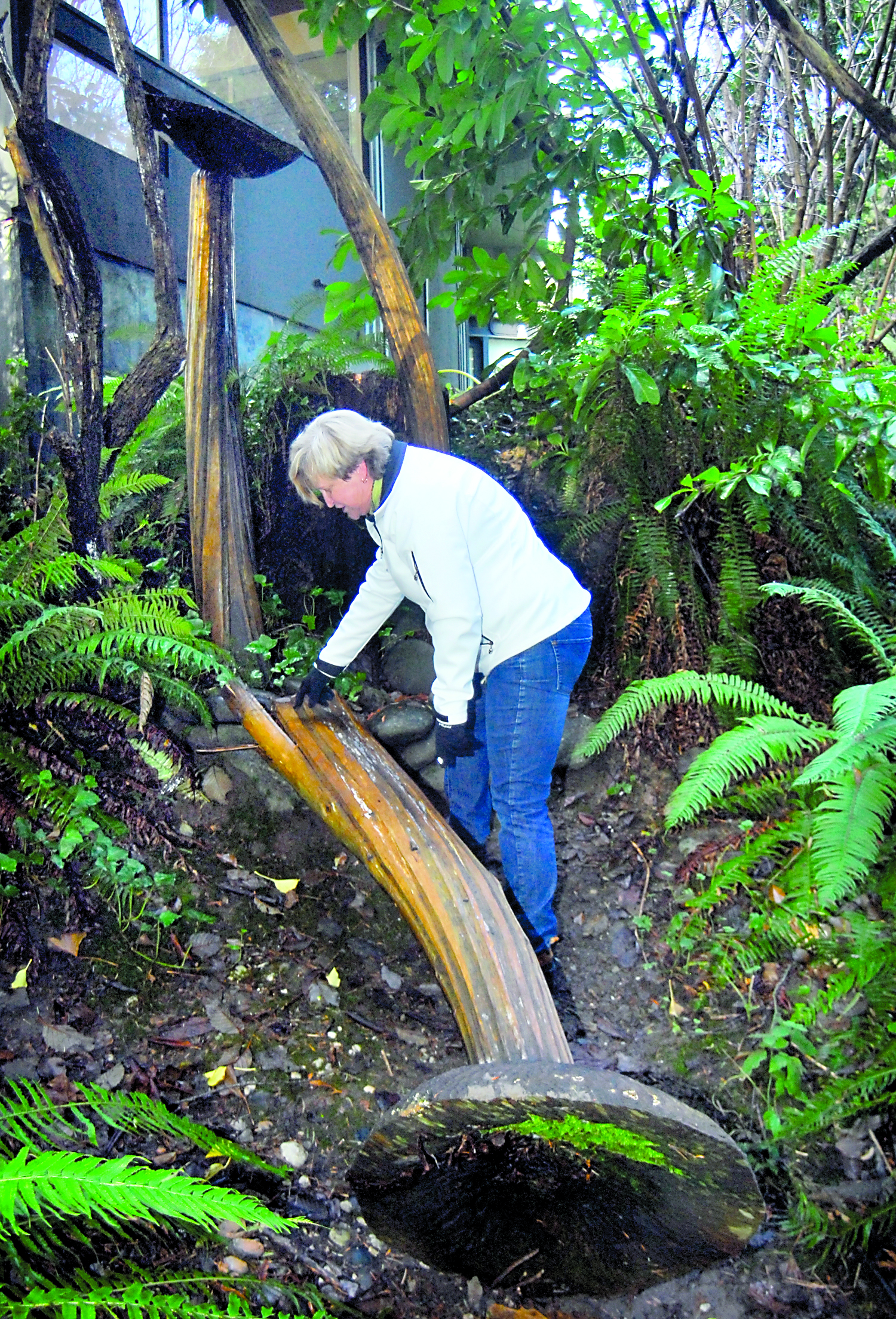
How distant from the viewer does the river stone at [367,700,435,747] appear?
4039mm

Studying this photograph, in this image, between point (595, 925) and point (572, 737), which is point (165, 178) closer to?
point (572, 737)

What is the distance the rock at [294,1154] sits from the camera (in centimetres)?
241

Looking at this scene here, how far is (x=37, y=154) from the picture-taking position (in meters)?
3.35

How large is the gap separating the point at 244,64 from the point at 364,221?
158 inches

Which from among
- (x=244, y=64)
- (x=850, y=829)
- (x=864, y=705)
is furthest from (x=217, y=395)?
(x=244, y=64)

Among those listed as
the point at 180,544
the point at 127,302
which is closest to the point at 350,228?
the point at 180,544

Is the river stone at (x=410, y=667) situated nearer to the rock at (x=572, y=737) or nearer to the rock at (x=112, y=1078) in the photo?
the rock at (x=572, y=737)

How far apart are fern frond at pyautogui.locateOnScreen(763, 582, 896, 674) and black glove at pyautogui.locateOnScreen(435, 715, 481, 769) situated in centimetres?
134

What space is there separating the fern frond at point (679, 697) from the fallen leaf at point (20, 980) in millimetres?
2170

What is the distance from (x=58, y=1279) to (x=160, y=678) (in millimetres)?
1932

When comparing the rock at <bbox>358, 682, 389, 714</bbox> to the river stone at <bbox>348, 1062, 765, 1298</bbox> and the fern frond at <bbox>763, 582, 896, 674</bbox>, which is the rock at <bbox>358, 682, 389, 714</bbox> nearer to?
the fern frond at <bbox>763, 582, 896, 674</bbox>

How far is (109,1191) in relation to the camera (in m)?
1.45

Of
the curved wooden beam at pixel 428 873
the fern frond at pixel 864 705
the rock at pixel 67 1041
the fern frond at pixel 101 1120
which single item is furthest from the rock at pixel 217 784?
the fern frond at pixel 864 705

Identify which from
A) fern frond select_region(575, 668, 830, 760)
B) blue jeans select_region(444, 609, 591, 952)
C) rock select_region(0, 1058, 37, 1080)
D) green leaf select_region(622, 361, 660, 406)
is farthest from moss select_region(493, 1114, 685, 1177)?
green leaf select_region(622, 361, 660, 406)
